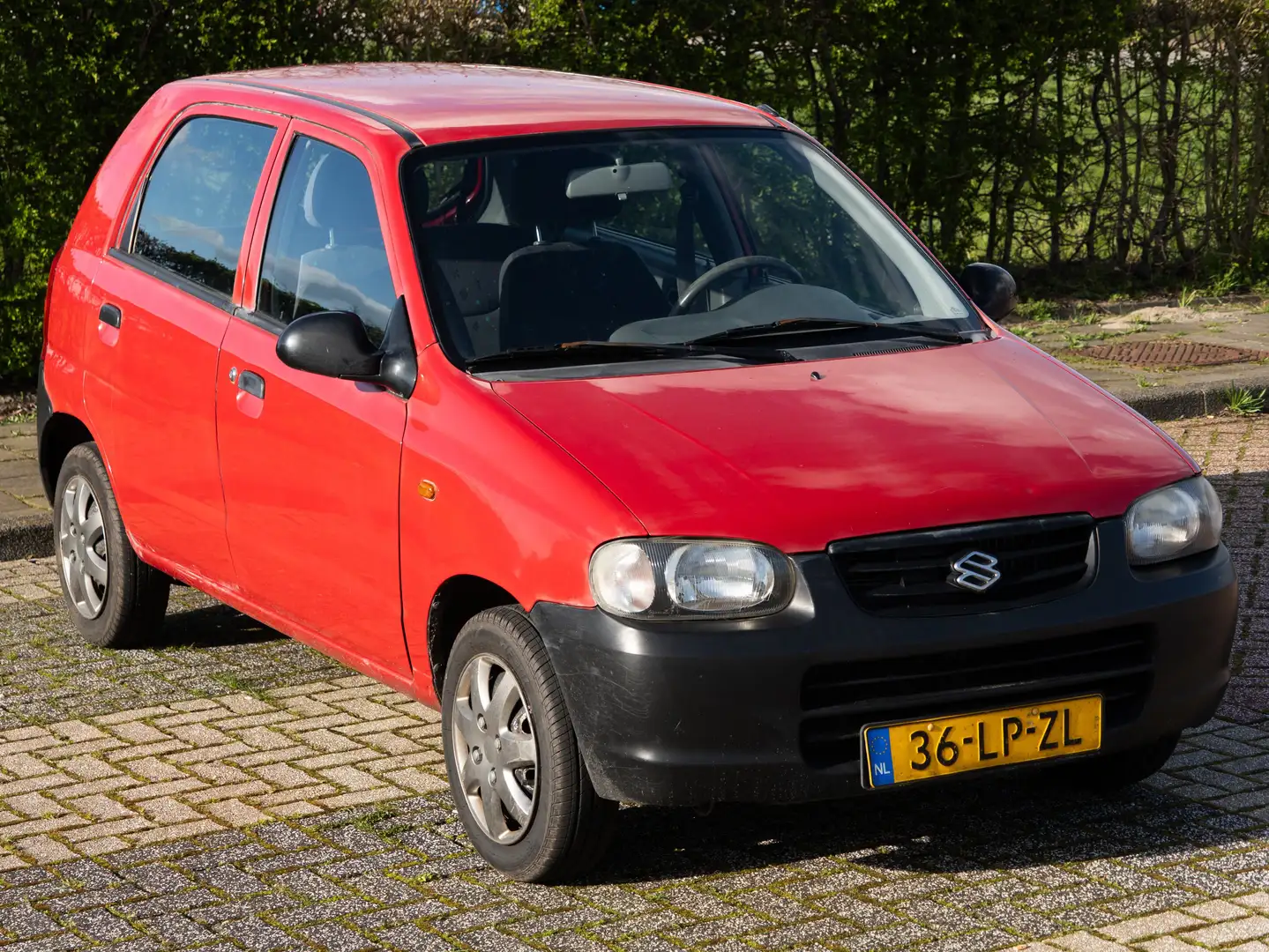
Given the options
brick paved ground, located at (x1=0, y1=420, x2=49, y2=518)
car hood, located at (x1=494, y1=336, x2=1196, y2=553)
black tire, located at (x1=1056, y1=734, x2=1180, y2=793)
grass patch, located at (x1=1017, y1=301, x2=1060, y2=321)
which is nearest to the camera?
car hood, located at (x1=494, y1=336, x2=1196, y2=553)

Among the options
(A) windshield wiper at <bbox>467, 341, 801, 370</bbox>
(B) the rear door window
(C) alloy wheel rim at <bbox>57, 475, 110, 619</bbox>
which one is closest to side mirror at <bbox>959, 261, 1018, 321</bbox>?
(A) windshield wiper at <bbox>467, 341, 801, 370</bbox>

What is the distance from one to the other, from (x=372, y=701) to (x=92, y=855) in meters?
1.42

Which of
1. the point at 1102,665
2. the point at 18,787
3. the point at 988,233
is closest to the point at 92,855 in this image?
the point at 18,787

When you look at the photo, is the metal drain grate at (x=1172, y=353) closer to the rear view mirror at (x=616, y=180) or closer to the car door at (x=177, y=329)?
the rear view mirror at (x=616, y=180)

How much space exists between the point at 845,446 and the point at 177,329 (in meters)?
2.50

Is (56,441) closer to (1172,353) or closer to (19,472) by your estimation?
(19,472)

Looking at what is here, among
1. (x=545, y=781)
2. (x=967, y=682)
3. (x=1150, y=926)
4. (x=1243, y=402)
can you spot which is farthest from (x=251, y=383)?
(x=1243, y=402)

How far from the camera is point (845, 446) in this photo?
4.54 metres

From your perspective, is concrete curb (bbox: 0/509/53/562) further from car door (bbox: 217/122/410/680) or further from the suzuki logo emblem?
the suzuki logo emblem

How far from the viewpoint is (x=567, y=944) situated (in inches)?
169

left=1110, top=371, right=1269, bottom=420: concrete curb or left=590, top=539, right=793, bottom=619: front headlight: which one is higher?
left=590, top=539, right=793, bottom=619: front headlight

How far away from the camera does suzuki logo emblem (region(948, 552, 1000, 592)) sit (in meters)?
4.33

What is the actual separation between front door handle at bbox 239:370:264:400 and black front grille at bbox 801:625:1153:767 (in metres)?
2.07

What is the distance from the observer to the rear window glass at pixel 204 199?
5988 millimetres
